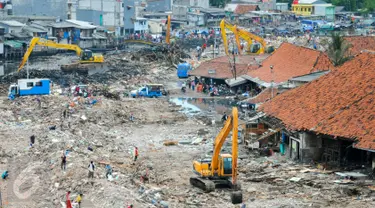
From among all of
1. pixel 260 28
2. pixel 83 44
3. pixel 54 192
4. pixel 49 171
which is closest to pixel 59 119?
pixel 49 171

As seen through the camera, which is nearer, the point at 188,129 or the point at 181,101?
the point at 188,129

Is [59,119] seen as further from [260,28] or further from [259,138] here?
[260,28]

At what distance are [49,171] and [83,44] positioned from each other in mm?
59238

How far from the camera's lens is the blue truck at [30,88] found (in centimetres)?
4331

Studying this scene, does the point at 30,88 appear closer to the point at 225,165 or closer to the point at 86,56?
the point at 86,56

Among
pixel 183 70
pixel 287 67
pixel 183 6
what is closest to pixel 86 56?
pixel 183 70

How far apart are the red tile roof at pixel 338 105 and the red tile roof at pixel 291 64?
39.4ft

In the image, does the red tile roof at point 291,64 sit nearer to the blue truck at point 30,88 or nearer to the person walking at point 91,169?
the blue truck at point 30,88

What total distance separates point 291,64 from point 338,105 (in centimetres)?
1944

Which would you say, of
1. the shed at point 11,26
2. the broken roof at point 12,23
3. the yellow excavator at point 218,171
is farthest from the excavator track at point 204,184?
the broken roof at point 12,23

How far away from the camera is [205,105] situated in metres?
43.6

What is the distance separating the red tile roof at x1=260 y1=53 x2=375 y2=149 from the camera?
25812 mm

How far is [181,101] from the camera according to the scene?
45.3 metres

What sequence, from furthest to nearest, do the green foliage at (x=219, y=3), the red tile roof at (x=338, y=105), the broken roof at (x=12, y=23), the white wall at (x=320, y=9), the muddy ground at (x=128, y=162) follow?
the green foliage at (x=219, y=3) → the white wall at (x=320, y=9) → the broken roof at (x=12, y=23) → the red tile roof at (x=338, y=105) → the muddy ground at (x=128, y=162)
